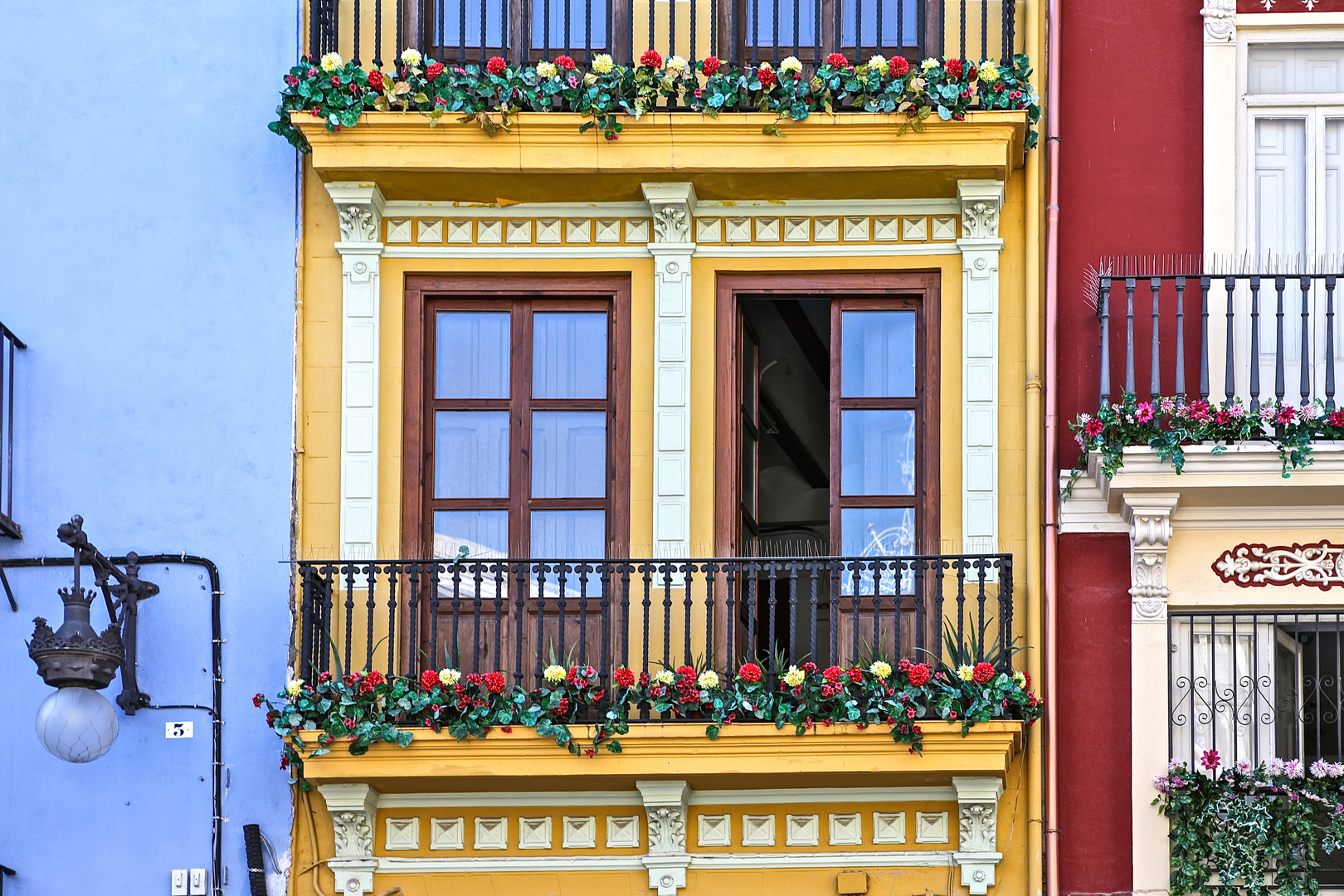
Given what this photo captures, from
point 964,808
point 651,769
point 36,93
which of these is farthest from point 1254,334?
point 36,93

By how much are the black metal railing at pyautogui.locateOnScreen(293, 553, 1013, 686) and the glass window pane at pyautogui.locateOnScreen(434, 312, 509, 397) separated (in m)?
1.05

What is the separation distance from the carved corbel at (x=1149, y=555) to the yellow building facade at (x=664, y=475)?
525mm

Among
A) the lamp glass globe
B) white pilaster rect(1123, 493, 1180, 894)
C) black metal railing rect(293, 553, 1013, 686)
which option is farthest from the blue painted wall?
white pilaster rect(1123, 493, 1180, 894)

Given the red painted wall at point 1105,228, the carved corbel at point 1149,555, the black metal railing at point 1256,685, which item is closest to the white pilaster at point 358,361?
the red painted wall at point 1105,228

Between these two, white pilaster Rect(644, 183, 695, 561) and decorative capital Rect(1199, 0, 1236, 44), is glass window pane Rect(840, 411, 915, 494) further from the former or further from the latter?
decorative capital Rect(1199, 0, 1236, 44)

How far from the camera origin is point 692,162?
39.8 feet

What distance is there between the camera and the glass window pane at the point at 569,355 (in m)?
12.6

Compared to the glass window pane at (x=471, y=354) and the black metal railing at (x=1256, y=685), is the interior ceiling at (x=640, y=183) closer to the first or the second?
the glass window pane at (x=471, y=354)

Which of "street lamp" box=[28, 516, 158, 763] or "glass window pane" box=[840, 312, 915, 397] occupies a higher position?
"glass window pane" box=[840, 312, 915, 397]

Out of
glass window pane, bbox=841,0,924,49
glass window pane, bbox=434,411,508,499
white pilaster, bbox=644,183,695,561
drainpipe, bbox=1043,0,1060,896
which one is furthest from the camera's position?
glass window pane, bbox=841,0,924,49

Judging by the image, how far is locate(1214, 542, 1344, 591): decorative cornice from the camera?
11.9 m

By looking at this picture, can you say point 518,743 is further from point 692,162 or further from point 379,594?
point 692,162

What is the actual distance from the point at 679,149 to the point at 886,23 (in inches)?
61.8

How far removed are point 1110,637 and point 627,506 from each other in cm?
260
